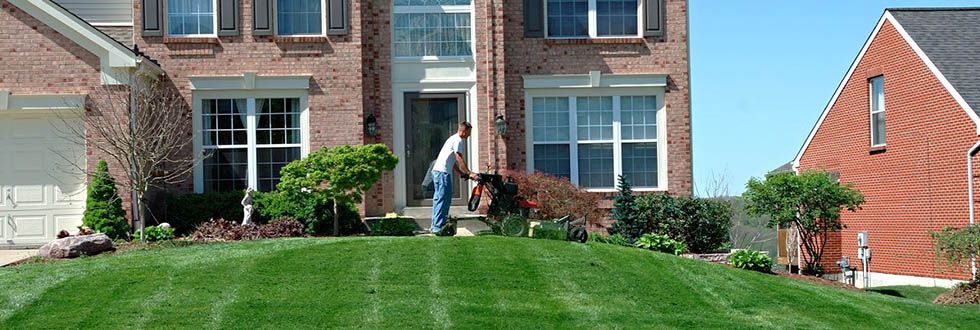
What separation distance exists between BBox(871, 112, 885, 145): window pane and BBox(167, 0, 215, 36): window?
14240 mm

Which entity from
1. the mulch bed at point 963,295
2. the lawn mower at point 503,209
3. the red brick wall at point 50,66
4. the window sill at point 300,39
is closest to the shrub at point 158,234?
the red brick wall at point 50,66

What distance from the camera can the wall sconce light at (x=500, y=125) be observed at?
22578 millimetres

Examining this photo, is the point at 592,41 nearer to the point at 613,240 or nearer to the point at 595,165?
the point at 595,165

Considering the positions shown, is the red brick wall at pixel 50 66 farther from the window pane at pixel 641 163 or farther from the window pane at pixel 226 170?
the window pane at pixel 641 163

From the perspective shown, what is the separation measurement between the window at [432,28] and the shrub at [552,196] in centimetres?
295

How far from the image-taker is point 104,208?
20.2 metres

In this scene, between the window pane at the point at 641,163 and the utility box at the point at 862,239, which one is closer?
the window pane at the point at 641,163

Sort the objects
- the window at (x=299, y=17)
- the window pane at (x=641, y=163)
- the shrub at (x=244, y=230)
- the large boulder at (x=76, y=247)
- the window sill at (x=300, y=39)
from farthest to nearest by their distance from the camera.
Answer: the window pane at (x=641, y=163) < the window at (x=299, y=17) < the window sill at (x=300, y=39) < the shrub at (x=244, y=230) < the large boulder at (x=76, y=247)

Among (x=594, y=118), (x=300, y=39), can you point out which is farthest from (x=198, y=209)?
(x=594, y=118)

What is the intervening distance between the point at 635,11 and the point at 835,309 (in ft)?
32.2

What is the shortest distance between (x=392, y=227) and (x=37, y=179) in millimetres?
6264

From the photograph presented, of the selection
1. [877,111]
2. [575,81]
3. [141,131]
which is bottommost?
[141,131]

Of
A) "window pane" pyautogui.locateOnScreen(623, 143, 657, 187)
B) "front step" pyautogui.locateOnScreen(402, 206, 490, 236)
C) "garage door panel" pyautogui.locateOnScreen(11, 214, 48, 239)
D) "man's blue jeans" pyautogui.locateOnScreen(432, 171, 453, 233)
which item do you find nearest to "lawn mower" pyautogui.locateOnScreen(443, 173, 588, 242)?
"man's blue jeans" pyautogui.locateOnScreen(432, 171, 453, 233)

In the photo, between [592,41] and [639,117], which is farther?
[639,117]
